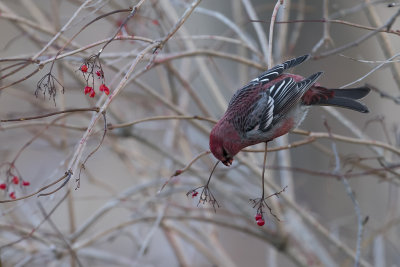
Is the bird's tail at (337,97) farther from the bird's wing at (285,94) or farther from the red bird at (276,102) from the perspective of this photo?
the bird's wing at (285,94)

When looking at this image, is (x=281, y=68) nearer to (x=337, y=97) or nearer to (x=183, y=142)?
(x=337, y=97)

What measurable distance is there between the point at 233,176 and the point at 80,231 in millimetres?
1472

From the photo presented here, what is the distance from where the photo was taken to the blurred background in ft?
9.14

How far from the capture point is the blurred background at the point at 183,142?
2785 mm

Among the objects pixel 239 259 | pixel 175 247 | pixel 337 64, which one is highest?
pixel 337 64

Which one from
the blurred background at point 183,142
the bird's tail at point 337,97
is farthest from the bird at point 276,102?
the blurred background at point 183,142

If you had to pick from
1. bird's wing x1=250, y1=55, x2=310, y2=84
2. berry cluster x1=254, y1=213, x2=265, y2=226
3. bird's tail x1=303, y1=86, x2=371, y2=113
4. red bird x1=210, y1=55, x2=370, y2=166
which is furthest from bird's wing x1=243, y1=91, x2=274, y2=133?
berry cluster x1=254, y1=213, x2=265, y2=226

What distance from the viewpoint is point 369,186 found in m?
6.77

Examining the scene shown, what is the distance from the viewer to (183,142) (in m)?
4.70

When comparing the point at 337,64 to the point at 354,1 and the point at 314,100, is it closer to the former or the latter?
the point at 354,1

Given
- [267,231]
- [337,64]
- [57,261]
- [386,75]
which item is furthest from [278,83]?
Result: [386,75]

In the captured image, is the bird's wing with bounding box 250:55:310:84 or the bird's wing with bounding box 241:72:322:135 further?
the bird's wing with bounding box 241:72:322:135

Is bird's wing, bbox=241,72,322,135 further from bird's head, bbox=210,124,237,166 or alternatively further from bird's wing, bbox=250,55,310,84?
bird's head, bbox=210,124,237,166

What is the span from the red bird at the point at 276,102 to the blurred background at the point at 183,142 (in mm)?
125
